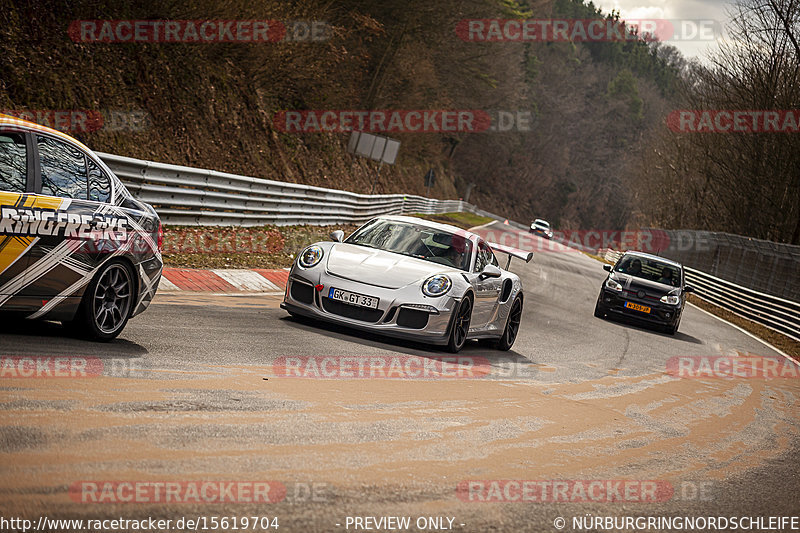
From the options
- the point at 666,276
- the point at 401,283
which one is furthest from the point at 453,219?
the point at 401,283

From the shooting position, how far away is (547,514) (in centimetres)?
477

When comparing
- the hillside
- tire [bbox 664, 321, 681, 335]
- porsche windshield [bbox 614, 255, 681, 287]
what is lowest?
tire [bbox 664, 321, 681, 335]

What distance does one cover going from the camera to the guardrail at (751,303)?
80.9 feet

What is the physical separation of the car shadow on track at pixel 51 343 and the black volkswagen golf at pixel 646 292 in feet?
47.3

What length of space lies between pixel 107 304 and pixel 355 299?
9.98ft

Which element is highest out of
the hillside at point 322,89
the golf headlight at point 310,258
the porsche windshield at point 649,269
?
the hillside at point 322,89

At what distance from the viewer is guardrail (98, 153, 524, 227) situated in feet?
48.3

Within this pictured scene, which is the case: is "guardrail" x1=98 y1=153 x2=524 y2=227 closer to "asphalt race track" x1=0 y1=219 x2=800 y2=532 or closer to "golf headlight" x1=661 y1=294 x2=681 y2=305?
"asphalt race track" x1=0 y1=219 x2=800 y2=532

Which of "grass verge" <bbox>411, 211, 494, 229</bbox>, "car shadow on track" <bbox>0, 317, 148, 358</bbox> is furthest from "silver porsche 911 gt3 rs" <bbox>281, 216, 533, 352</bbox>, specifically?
"grass verge" <bbox>411, 211, 494, 229</bbox>

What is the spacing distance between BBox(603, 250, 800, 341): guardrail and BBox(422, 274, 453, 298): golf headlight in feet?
55.1

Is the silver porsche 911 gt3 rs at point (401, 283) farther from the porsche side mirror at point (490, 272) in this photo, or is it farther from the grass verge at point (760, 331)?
the grass verge at point (760, 331)

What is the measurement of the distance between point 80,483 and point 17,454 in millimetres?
430

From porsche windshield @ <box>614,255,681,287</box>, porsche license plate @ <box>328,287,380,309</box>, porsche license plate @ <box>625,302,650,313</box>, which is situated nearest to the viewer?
porsche license plate @ <box>328,287,380,309</box>

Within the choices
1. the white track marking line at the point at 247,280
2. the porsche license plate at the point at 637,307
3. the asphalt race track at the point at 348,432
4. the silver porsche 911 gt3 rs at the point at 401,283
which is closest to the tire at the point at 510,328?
the silver porsche 911 gt3 rs at the point at 401,283
